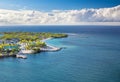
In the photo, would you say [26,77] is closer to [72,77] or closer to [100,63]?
[72,77]

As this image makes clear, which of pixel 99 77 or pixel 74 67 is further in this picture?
pixel 74 67

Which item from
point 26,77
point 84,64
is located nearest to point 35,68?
point 26,77

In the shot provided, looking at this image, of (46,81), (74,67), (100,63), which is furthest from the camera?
(100,63)

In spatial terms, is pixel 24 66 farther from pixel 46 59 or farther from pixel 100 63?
pixel 100 63

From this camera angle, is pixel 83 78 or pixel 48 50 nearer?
pixel 83 78

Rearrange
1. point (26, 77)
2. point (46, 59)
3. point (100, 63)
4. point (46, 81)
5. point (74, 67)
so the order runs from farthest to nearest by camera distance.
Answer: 1. point (46, 59)
2. point (100, 63)
3. point (74, 67)
4. point (26, 77)
5. point (46, 81)

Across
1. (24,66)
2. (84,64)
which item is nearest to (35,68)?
(24,66)

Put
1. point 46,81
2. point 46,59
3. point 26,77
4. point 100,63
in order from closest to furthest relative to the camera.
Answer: point 46,81
point 26,77
point 100,63
point 46,59

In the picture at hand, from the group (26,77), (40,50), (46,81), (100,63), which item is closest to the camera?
(46,81)
